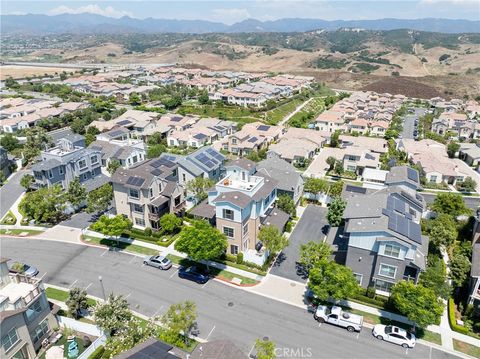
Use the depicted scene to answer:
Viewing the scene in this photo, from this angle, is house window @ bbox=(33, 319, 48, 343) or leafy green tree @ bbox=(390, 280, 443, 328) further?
leafy green tree @ bbox=(390, 280, 443, 328)

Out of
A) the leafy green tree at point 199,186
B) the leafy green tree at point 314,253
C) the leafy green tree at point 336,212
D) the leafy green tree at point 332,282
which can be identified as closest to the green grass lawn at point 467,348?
the leafy green tree at point 332,282

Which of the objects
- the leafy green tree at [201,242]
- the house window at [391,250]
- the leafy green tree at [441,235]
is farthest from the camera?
the leafy green tree at [441,235]

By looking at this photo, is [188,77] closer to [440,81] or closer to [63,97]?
[63,97]

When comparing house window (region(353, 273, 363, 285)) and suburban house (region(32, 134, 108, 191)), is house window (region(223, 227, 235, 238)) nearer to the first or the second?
house window (region(353, 273, 363, 285))

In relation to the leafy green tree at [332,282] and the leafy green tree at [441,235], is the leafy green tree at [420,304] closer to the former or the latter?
the leafy green tree at [332,282]

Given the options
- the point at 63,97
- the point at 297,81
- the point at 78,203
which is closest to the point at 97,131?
the point at 78,203

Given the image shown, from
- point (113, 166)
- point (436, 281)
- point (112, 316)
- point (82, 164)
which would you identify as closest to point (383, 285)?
point (436, 281)

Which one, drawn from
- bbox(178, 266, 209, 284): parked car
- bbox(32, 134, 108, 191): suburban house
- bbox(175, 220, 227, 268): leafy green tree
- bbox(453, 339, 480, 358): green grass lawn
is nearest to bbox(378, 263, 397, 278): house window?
bbox(453, 339, 480, 358): green grass lawn
